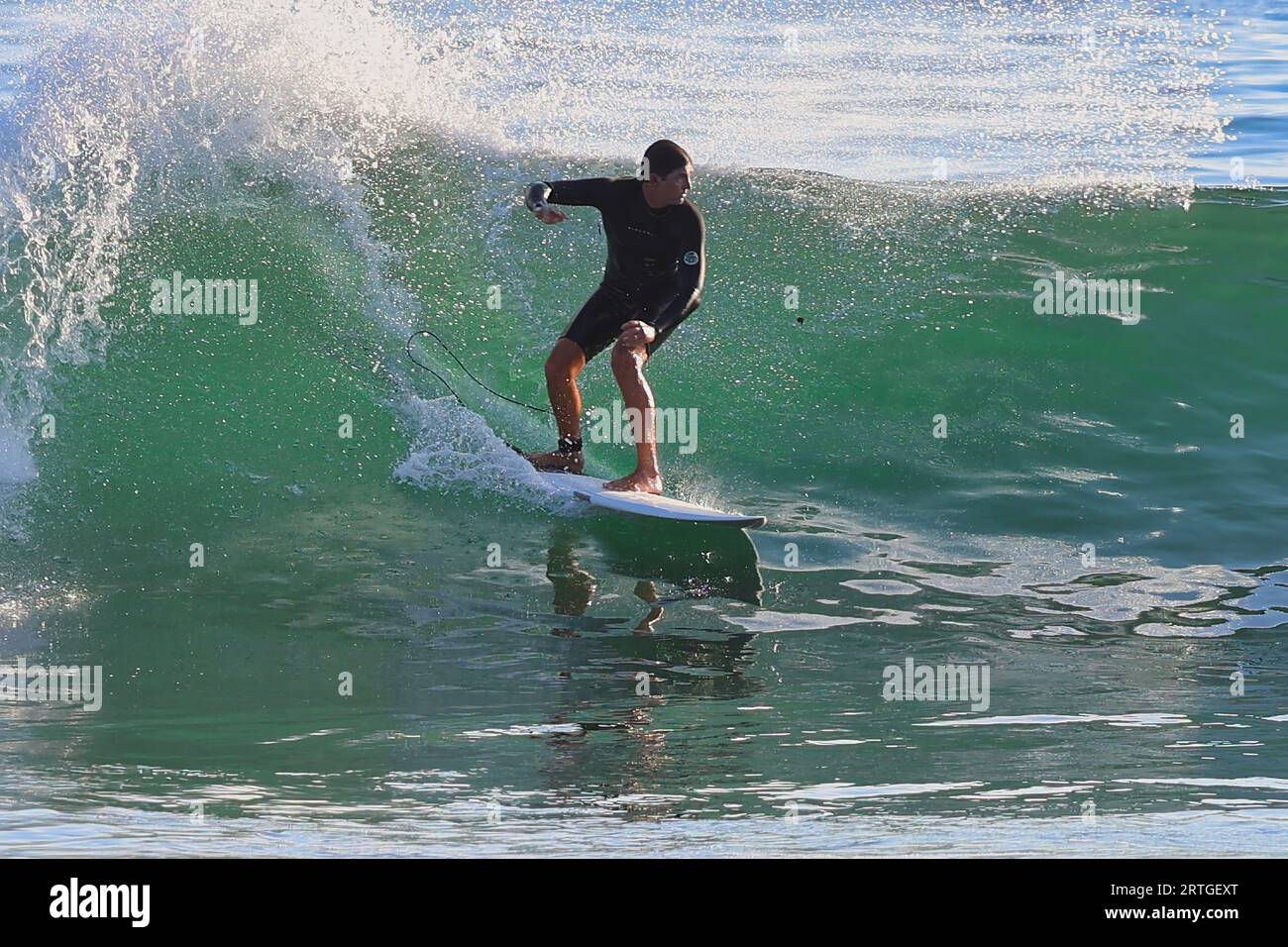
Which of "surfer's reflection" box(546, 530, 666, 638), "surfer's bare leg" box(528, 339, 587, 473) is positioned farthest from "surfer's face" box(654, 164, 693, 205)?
"surfer's reflection" box(546, 530, 666, 638)

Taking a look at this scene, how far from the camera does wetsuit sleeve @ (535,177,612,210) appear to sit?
7.50 meters

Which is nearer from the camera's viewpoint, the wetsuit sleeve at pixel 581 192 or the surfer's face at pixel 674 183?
the surfer's face at pixel 674 183

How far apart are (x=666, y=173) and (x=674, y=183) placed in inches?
2.5

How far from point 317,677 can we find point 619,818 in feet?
6.94

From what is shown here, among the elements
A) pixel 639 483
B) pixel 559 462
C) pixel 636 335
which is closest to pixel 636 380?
pixel 636 335

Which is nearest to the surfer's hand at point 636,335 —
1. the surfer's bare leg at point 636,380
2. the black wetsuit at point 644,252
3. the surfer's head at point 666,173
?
the surfer's bare leg at point 636,380

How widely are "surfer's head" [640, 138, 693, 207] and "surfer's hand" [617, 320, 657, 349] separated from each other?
612mm

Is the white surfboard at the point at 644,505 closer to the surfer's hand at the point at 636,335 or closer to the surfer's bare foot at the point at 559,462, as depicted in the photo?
the surfer's bare foot at the point at 559,462

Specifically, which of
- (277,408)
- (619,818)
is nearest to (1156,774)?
(619,818)

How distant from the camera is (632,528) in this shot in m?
7.66

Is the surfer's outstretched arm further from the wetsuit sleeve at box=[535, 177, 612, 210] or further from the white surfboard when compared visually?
the white surfboard

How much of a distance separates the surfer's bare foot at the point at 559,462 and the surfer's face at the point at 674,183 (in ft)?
4.71

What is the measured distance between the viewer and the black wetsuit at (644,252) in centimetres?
753

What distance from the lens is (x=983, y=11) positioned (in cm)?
2428
